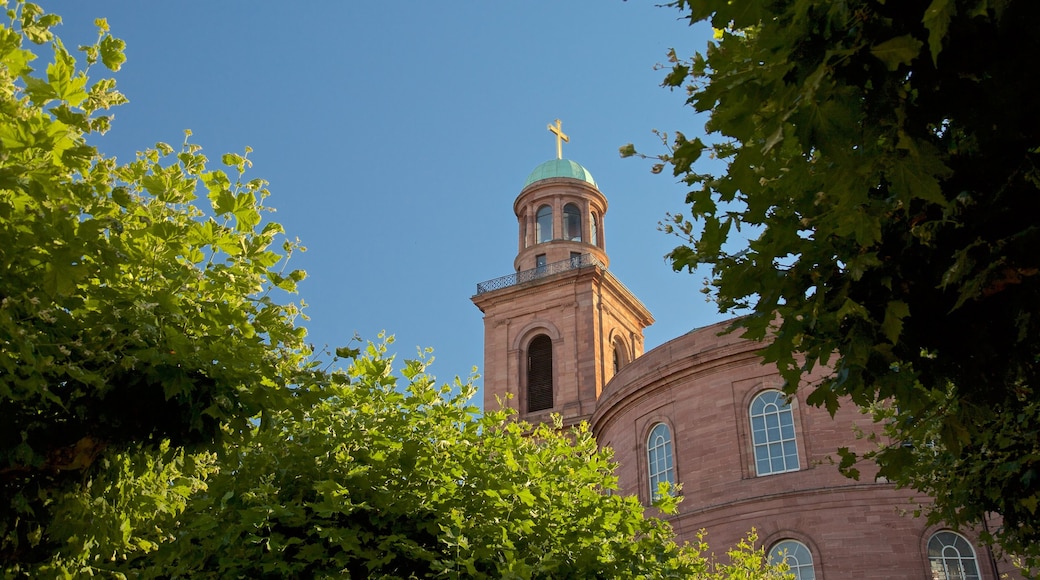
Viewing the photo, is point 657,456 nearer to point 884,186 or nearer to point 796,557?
point 796,557

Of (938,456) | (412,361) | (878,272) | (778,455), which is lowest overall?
(878,272)

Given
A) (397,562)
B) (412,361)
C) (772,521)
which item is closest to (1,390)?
(397,562)

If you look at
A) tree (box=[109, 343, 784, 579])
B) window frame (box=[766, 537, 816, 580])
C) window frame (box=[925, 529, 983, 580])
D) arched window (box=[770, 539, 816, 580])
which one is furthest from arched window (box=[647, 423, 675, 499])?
tree (box=[109, 343, 784, 579])

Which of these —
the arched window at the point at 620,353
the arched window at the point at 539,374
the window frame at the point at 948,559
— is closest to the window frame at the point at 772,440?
the window frame at the point at 948,559

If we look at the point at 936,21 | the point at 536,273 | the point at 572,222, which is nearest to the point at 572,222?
the point at 572,222

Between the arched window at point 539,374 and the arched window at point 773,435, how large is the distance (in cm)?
1474

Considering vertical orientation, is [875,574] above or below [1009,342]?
above

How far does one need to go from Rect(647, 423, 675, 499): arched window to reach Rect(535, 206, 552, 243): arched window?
17971 mm

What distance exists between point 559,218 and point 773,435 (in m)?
21.6

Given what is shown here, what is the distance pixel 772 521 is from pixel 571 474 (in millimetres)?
14287

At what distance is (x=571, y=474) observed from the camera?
12.0 m

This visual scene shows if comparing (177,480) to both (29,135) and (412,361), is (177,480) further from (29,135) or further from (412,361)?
(29,135)

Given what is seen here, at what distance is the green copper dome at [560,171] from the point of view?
4634 centimetres

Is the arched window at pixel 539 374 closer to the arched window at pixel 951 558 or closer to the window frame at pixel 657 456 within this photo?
the window frame at pixel 657 456
